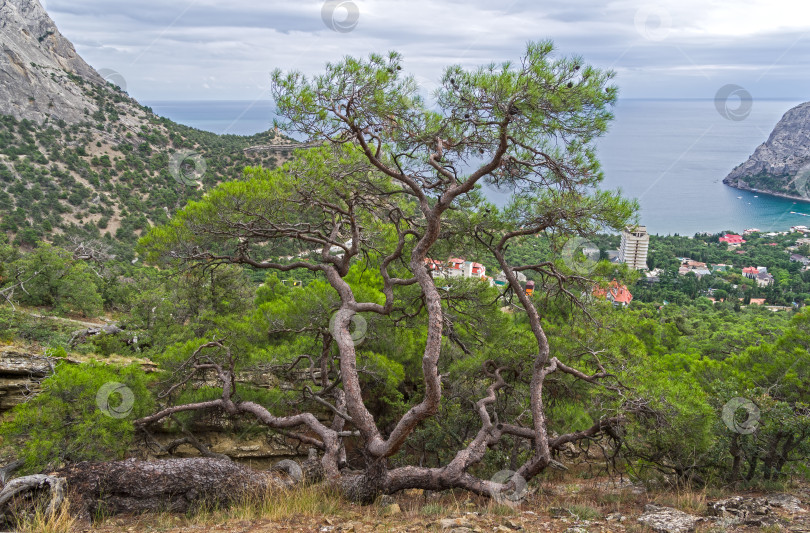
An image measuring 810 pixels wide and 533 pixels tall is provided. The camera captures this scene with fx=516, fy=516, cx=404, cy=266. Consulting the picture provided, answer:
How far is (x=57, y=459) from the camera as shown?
5.61 metres

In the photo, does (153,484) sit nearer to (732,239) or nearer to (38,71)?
(38,71)

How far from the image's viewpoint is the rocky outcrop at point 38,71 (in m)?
46.0

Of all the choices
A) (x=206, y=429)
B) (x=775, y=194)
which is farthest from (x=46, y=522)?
(x=775, y=194)

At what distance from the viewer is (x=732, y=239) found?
74.0m

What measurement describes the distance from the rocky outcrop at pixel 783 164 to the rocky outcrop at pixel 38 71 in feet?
391

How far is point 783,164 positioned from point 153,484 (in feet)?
455

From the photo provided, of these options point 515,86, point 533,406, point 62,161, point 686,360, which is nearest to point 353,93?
point 515,86

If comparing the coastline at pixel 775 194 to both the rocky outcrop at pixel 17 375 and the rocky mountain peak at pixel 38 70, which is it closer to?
the rocky mountain peak at pixel 38 70

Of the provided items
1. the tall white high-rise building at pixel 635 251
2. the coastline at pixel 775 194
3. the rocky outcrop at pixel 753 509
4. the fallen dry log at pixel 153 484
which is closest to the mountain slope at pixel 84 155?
the fallen dry log at pixel 153 484

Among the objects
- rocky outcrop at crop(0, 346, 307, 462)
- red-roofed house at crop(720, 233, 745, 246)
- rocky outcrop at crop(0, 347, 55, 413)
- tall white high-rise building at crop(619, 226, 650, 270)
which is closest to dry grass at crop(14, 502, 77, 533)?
rocky outcrop at crop(0, 346, 307, 462)

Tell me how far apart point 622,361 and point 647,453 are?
1121mm

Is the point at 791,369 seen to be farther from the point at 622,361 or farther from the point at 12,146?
the point at 12,146

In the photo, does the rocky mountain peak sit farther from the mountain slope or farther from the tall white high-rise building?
the tall white high-rise building

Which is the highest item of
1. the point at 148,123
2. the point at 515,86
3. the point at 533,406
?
the point at 148,123
